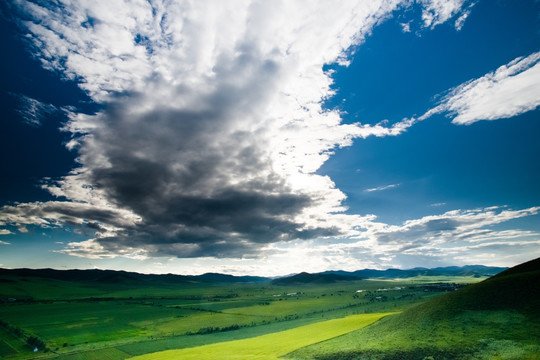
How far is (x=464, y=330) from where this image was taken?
46312 mm

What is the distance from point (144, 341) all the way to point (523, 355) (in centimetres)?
9436

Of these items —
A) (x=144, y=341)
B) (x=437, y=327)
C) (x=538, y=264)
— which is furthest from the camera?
(x=144, y=341)

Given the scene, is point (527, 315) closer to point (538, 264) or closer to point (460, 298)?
point (460, 298)

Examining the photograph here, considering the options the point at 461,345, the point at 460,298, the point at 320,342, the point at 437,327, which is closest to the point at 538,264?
the point at 460,298

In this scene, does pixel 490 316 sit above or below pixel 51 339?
above

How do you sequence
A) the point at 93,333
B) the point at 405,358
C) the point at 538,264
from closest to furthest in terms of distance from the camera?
the point at 405,358 → the point at 538,264 → the point at 93,333

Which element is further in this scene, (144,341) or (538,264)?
(144,341)

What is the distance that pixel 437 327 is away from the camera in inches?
1956

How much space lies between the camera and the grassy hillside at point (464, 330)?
3972 cm

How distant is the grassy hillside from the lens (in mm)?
39719

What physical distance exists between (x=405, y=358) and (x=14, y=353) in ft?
326

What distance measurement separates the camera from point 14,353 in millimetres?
74750

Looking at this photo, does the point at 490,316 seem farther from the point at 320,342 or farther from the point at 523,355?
the point at 320,342

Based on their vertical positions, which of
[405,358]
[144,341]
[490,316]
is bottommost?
[144,341]
